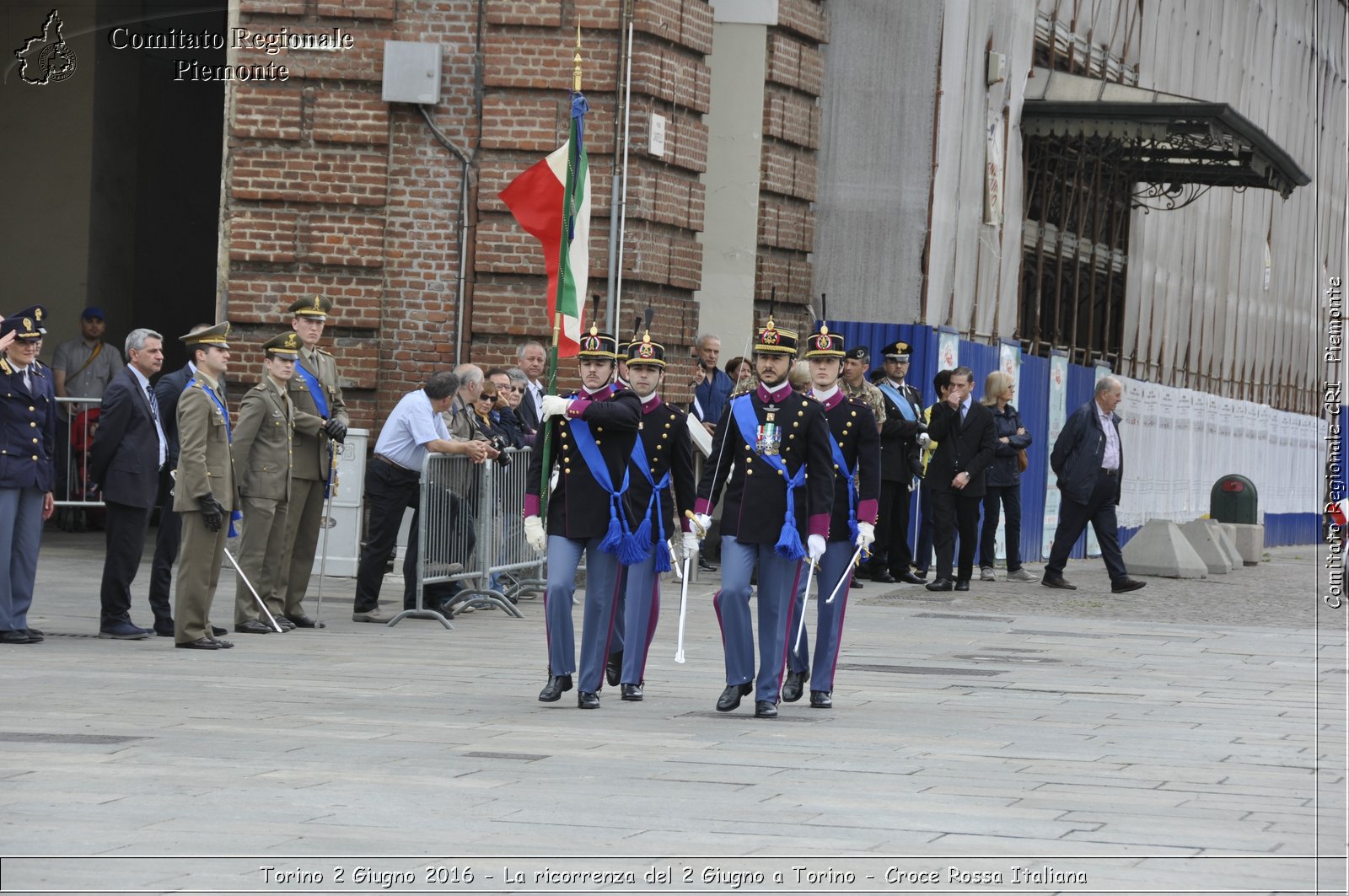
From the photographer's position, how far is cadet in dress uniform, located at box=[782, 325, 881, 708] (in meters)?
10.5

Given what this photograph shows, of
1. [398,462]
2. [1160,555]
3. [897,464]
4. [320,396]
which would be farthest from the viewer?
[1160,555]

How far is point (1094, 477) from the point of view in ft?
60.2

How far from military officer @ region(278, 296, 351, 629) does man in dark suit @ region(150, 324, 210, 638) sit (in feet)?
2.47

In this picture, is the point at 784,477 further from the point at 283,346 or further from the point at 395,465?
the point at 395,465

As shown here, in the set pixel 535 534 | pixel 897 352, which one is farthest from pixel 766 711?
pixel 897 352

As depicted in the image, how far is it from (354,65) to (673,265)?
11.3 ft

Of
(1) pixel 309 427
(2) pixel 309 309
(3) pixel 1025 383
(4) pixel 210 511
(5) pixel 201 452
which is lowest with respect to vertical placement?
(4) pixel 210 511

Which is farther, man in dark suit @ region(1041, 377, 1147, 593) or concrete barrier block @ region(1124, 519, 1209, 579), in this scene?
concrete barrier block @ region(1124, 519, 1209, 579)

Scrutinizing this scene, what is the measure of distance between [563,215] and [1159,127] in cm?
1237

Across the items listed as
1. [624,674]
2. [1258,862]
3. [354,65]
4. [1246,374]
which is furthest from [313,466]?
[1246,374]

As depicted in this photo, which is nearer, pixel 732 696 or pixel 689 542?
pixel 732 696

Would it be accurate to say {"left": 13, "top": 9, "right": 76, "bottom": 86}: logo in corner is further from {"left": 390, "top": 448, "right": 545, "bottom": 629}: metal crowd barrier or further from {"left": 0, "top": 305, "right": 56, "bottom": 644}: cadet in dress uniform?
{"left": 0, "top": 305, "right": 56, "bottom": 644}: cadet in dress uniform

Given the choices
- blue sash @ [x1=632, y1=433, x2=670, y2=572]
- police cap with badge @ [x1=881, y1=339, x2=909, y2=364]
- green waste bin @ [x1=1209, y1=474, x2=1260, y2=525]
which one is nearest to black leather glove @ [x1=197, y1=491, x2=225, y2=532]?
blue sash @ [x1=632, y1=433, x2=670, y2=572]

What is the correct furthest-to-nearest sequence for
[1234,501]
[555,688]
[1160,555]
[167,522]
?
[1234,501] < [1160,555] < [167,522] < [555,688]
